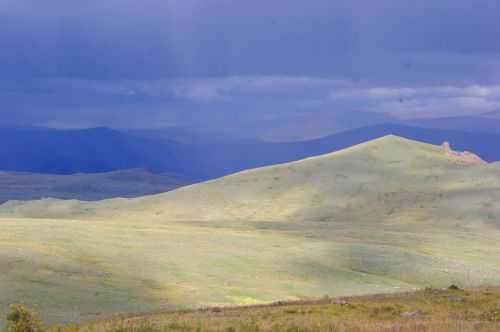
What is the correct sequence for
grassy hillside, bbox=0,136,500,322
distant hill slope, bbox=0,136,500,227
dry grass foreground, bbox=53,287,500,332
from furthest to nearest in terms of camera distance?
distant hill slope, bbox=0,136,500,227
grassy hillside, bbox=0,136,500,322
dry grass foreground, bbox=53,287,500,332

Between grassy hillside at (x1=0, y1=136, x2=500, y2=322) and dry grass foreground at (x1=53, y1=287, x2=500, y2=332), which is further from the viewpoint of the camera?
grassy hillside at (x1=0, y1=136, x2=500, y2=322)

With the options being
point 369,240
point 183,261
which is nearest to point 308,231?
point 369,240

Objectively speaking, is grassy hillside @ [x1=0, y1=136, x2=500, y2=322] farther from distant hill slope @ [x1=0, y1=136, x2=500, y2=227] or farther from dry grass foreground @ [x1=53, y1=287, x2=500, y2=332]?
distant hill slope @ [x1=0, y1=136, x2=500, y2=227]

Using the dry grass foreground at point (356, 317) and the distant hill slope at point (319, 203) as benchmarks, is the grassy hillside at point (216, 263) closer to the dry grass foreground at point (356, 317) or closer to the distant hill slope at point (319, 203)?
the dry grass foreground at point (356, 317)

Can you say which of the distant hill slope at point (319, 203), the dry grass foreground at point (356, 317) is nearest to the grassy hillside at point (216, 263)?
the dry grass foreground at point (356, 317)

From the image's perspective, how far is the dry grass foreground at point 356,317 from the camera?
27016 mm

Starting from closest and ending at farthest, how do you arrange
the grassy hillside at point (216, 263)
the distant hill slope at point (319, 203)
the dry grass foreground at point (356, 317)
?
the dry grass foreground at point (356, 317) → the grassy hillside at point (216, 263) → the distant hill slope at point (319, 203)

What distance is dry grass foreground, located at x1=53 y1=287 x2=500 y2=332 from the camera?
27.0 metres

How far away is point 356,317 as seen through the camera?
3378 centimetres

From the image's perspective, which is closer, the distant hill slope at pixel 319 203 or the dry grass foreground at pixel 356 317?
the dry grass foreground at pixel 356 317

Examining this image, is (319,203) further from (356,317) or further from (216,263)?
(356,317)

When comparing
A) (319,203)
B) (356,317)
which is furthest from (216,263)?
(319,203)

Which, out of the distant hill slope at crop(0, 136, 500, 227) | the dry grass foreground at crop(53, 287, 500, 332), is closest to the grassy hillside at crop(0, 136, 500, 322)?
the dry grass foreground at crop(53, 287, 500, 332)

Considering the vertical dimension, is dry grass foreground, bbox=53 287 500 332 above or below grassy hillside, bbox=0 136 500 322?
below
